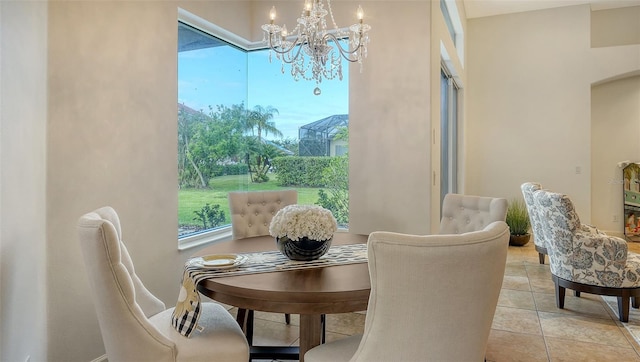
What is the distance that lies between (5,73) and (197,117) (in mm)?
1642

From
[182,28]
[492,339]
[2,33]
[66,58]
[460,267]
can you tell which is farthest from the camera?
[182,28]

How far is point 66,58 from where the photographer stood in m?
2.12

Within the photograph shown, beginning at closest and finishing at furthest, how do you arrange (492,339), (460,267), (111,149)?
(460,267)
(111,149)
(492,339)

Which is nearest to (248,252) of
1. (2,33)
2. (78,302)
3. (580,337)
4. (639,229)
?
(78,302)

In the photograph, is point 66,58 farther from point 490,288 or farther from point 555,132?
point 555,132

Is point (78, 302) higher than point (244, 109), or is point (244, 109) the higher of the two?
point (244, 109)

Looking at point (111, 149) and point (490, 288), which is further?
point (111, 149)

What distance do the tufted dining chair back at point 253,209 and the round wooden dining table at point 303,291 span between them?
4.09ft

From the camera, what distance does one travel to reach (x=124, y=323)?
1521 millimetres

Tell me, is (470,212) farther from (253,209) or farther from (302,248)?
(253,209)

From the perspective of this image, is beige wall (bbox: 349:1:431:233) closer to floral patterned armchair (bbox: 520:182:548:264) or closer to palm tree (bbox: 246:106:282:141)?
palm tree (bbox: 246:106:282:141)

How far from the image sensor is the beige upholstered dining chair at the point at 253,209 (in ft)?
9.61

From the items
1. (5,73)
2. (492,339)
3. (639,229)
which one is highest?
(5,73)

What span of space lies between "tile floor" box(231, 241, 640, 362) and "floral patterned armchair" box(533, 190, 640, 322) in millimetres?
197
